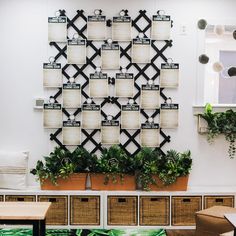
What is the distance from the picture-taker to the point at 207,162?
4910 mm

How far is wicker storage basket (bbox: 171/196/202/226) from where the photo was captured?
456 cm

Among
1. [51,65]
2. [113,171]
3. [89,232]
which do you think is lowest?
[89,232]

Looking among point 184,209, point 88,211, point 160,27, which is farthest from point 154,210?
point 160,27

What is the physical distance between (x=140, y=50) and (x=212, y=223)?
2.06m

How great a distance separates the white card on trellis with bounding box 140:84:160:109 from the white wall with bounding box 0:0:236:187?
0.67ft

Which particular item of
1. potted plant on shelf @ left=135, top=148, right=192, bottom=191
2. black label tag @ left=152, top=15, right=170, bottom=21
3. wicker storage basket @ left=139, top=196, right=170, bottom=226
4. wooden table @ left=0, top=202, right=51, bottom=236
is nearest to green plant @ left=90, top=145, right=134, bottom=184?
potted plant on shelf @ left=135, top=148, right=192, bottom=191

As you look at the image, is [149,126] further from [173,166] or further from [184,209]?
[184,209]

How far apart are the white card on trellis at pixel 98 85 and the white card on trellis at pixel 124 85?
126 mm

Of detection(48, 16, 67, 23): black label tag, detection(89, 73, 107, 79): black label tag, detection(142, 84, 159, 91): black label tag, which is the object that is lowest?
detection(142, 84, 159, 91): black label tag

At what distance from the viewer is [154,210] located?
14.9 ft

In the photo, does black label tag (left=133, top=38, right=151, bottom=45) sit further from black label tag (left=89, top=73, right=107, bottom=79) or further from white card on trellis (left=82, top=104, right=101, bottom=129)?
Answer: white card on trellis (left=82, top=104, right=101, bottom=129)

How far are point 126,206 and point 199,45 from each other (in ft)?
6.58

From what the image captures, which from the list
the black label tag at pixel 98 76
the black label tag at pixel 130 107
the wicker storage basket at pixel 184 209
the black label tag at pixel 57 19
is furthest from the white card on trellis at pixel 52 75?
the wicker storage basket at pixel 184 209

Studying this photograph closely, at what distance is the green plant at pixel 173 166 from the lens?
4516mm
